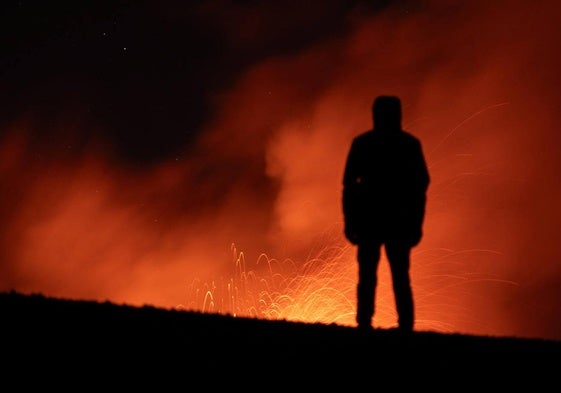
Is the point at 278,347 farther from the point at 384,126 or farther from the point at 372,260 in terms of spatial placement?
the point at 384,126

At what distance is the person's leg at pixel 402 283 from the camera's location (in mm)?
9203

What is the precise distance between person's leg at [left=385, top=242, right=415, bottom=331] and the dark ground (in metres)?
1.06

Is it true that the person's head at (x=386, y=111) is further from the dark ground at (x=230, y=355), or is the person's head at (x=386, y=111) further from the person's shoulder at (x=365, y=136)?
the dark ground at (x=230, y=355)

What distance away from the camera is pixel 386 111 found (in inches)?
358

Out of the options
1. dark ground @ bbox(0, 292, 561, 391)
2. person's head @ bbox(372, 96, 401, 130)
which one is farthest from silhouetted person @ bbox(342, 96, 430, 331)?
dark ground @ bbox(0, 292, 561, 391)

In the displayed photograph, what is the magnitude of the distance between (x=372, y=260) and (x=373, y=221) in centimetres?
48

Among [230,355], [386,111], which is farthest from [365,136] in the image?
[230,355]

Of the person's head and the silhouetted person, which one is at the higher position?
the person's head

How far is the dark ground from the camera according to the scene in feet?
18.8

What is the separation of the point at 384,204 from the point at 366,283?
0.98m

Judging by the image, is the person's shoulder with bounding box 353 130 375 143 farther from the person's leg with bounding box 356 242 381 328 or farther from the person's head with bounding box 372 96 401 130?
the person's leg with bounding box 356 242 381 328

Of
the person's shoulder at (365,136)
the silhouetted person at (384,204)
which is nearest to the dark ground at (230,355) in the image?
the silhouetted person at (384,204)

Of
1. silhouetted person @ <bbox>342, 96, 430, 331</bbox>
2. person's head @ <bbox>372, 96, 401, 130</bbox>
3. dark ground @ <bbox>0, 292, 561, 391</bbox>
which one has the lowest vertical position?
dark ground @ <bbox>0, 292, 561, 391</bbox>

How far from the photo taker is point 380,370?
247 inches
